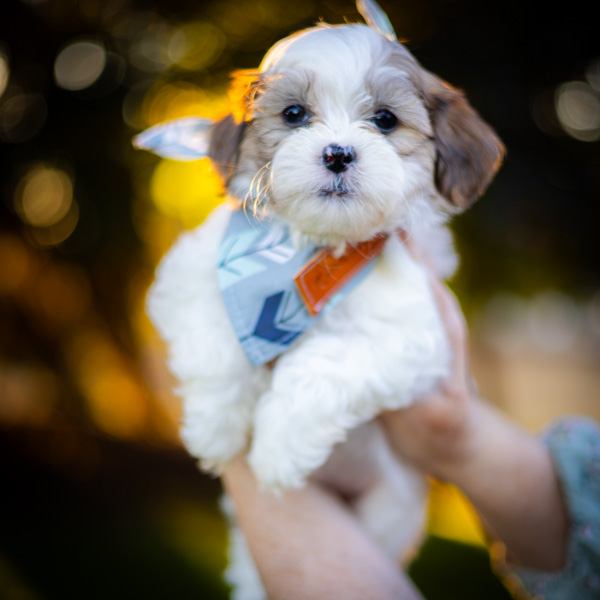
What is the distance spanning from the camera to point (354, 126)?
148 cm

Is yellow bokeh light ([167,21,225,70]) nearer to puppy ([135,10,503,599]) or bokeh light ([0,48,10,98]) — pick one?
bokeh light ([0,48,10,98])

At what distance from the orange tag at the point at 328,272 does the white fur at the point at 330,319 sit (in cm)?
5

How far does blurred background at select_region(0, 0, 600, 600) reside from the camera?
2.97 metres

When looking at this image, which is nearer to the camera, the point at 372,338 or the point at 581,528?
the point at 372,338

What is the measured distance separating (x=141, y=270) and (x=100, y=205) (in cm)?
75

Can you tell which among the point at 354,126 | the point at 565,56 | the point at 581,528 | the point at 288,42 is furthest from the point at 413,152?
the point at 565,56

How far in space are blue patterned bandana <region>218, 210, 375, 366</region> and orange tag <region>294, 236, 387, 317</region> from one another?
21 millimetres

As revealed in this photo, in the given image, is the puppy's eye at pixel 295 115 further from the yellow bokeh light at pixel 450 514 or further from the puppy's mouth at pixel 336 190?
the yellow bokeh light at pixel 450 514

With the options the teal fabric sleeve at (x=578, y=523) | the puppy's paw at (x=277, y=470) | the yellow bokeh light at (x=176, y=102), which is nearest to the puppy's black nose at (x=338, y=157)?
the puppy's paw at (x=277, y=470)

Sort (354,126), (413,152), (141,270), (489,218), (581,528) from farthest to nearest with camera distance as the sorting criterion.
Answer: (141,270) < (489,218) < (581,528) < (413,152) < (354,126)

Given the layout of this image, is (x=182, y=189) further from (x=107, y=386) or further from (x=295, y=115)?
(x=295, y=115)

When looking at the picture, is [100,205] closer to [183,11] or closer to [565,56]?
[183,11]

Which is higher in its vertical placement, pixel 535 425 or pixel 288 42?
pixel 288 42

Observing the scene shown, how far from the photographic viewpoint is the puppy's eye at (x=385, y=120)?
60.1 inches
